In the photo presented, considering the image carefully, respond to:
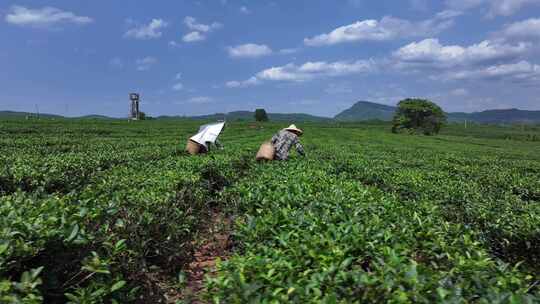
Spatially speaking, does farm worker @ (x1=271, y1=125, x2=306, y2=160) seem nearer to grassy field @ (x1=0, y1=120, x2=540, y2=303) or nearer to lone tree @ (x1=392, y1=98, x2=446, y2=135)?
grassy field @ (x1=0, y1=120, x2=540, y2=303)

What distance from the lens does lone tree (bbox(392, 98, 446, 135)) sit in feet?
250

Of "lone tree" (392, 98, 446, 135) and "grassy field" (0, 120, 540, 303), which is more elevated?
"lone tree" (392, 98, 446, 135)

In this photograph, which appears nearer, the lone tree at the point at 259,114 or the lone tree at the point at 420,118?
the lone tree at the point at 420,118

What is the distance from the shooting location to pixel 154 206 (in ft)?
12.8

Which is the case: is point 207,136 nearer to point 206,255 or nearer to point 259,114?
point 206,255

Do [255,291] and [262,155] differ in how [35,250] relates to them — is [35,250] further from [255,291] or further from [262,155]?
[262,155]

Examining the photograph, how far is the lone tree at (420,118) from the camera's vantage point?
76062 millimetres

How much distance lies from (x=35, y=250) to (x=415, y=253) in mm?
2771

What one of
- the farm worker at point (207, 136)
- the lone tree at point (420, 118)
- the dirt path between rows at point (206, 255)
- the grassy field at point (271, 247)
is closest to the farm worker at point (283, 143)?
the farm worker at point (207, 136)

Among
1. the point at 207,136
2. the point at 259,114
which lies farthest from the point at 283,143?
the point at 259,114

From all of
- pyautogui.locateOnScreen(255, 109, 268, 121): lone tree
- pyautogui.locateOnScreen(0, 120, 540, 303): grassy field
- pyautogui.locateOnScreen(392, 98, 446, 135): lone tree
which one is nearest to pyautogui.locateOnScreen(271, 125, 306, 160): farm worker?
pyautogui.locateOnScreen(0, 120, 540, 303): grassy field

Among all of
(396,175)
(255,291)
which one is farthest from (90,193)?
(396,175)

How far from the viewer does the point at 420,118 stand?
→ 77.3m

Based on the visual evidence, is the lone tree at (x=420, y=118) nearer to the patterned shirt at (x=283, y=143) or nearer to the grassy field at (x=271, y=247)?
the patterned shirt at (x=283, y=143)
